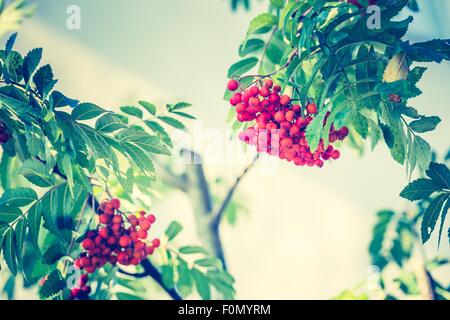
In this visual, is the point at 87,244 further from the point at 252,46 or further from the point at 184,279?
the point at 252,46

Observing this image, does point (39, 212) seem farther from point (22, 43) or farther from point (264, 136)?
point (22, 43)

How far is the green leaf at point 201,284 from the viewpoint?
4.83 feet

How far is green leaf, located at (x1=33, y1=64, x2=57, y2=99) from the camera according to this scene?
3.29 feet

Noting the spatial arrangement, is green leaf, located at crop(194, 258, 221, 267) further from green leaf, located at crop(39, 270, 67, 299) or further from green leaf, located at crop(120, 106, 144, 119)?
green leaf, located at crop(120, 106, 144, 119)

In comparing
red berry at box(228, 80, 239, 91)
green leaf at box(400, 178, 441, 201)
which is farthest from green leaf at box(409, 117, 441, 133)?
red berry at box(228, 80, 239, 91)

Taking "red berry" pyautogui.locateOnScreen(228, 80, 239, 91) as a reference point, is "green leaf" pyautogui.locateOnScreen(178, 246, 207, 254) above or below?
below

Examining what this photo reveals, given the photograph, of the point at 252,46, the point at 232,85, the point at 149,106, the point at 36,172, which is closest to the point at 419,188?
the point at 232,85

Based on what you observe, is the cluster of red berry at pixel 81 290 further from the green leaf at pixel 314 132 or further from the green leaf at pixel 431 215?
the green leaf at pixel 431 215

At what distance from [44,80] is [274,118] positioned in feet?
1.73

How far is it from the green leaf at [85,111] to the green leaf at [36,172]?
0.18 m

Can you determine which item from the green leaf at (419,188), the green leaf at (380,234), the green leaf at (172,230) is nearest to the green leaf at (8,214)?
the green leaf at (172,230)

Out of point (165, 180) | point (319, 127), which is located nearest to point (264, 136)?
point (319, 127)

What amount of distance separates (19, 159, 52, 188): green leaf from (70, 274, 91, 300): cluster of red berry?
314mm

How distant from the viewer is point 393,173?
232cm
